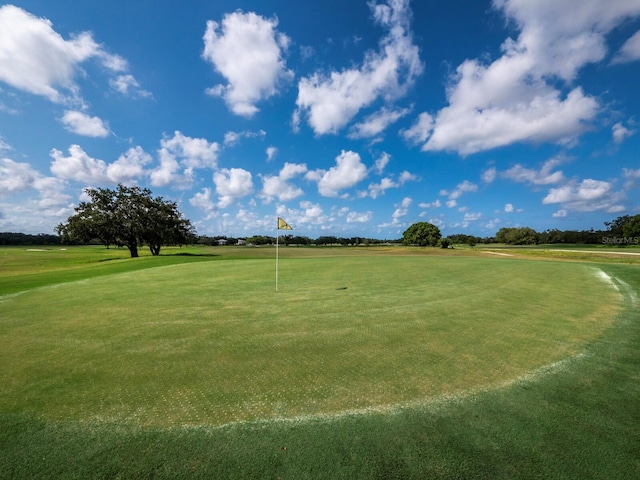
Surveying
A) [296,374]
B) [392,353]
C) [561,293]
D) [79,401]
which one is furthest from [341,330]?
[561,293]

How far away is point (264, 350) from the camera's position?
19.4 ft

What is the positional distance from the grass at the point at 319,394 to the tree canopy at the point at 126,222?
4307cm

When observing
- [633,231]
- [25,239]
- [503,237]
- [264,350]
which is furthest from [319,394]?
[25,239]

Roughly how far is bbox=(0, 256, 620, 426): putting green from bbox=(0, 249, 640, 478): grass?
4 cm

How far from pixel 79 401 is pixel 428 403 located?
4.87 meters

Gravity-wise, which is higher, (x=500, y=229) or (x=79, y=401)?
(x=500, y=229)

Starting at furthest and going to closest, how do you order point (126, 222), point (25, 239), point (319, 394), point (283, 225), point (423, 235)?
point (25, 239) < point (423, 235) < point (126, 222) < point (283, 225) < point (319, 394)

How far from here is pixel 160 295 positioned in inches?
458

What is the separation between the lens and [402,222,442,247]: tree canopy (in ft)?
344

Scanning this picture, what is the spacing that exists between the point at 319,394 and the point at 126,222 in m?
53.6

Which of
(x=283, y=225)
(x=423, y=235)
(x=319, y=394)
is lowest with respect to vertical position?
(x=319, y=394)

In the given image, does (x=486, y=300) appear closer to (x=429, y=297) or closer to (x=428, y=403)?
(x=429, y=297)

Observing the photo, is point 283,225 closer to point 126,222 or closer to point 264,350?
point 264,350

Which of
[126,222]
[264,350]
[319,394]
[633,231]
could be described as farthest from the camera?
[633,231]
